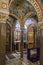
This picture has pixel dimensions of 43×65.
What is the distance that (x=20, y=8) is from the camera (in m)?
10.1

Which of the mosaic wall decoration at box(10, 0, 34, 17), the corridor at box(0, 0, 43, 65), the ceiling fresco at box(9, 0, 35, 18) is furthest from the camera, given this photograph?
the mosaic wall decoration at box(10, 0, 34, 17)

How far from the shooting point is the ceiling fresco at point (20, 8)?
9500 millimetres

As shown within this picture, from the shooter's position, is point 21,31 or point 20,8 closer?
point 20,8

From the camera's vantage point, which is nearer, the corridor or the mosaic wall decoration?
the corridor

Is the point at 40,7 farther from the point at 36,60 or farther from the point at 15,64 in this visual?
the point at 36,60

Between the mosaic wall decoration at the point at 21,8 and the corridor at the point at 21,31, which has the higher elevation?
the mosaic wall decoration at the point at 21,8

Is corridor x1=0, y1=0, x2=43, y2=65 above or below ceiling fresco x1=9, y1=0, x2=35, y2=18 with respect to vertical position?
below

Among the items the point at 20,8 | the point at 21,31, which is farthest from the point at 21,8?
the point at 21,31

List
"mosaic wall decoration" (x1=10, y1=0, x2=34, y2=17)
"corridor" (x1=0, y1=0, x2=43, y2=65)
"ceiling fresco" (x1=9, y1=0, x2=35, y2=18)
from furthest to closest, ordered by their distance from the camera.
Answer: "mosaic wall decoration" (x1=10, y1=0, x2=34, y2=17) → "ceiling fresco" (x1=9, y1=0, x2=35, y2=18) → "corridor" (x1=0, y1=0, x2=43, y2=65)

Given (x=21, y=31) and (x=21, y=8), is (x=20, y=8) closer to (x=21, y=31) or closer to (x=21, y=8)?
(x=21, y=8)

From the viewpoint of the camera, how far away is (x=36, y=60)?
977cm

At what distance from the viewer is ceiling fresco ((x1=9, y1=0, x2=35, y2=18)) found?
9.50m

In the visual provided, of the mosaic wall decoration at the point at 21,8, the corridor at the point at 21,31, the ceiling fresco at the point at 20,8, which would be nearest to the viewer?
the corridor at the point at 21,31

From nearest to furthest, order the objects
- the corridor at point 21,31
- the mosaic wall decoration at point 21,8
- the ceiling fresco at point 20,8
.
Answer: the corridor at point 21,31 < the ceiling fresco at point 20,8 < the mosaic wall decoration at point 21,8
